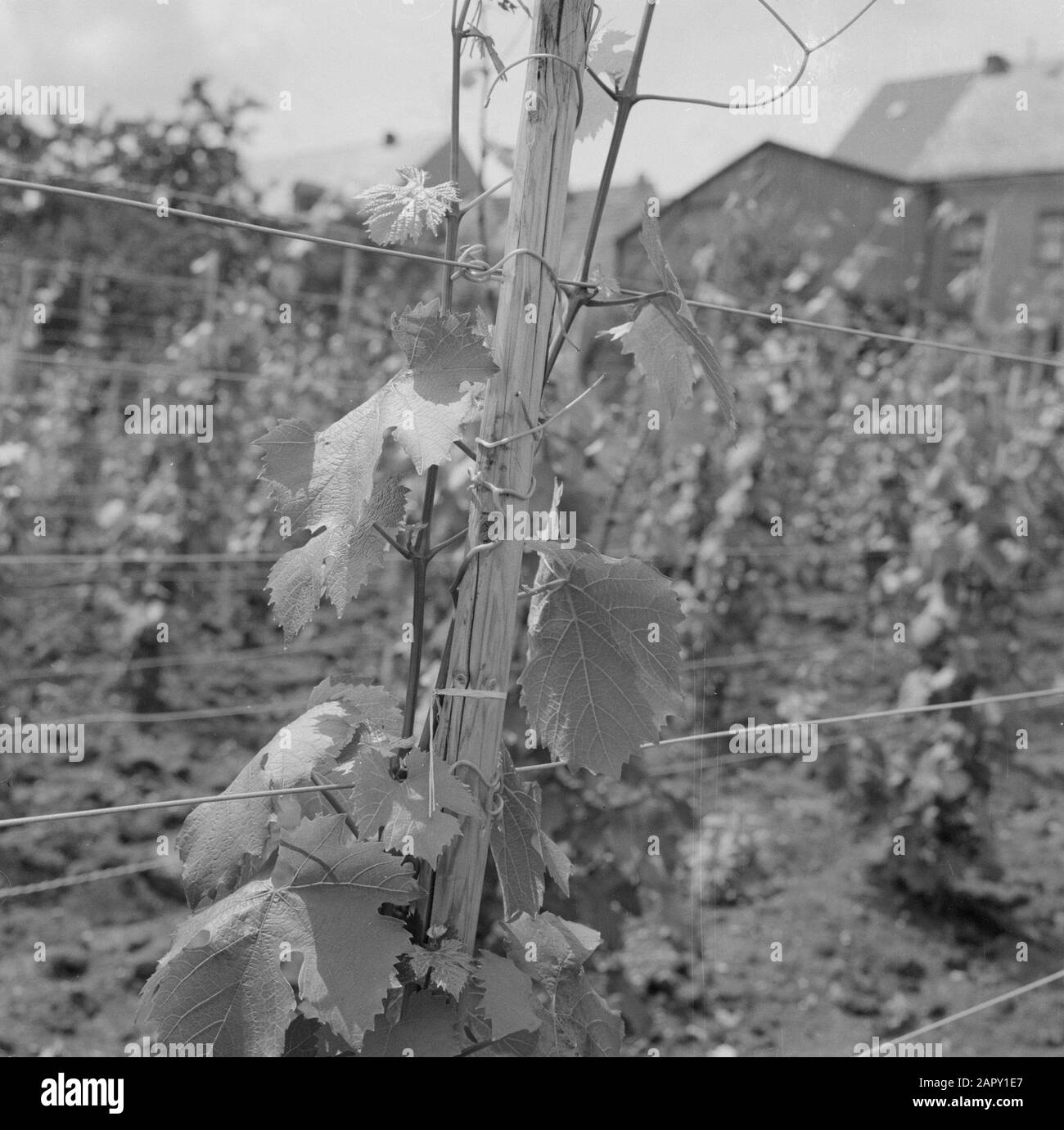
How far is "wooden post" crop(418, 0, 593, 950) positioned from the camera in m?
1.07

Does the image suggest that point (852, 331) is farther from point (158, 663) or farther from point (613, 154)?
point (158, 663)

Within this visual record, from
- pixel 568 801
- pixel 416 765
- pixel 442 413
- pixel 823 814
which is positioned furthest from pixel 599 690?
pixel 823 814

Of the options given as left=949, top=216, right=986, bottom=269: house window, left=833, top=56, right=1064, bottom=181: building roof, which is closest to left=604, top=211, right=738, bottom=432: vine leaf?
left=833, top=56, right=1064, bottom=181: building roof

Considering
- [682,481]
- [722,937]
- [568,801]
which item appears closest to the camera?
[568,801]

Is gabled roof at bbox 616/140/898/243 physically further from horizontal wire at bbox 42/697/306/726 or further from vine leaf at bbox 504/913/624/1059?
vine leaf at bbox 504/913/624/1059

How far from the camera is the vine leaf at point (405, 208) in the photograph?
0.99m

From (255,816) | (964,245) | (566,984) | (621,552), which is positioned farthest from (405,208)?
(964,245)

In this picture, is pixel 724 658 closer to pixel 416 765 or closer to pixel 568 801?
pixel 568 801

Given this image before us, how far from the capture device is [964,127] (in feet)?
19.4

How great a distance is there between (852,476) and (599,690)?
5742 mm

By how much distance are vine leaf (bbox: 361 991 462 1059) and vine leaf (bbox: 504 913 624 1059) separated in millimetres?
133

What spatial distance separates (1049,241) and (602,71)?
9.51m

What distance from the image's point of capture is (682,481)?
4.61 m

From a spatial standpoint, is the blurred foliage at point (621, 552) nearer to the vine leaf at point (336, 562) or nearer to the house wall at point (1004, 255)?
the house wall at point (1004, 255)
